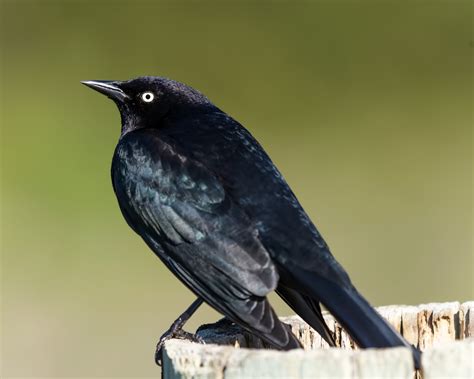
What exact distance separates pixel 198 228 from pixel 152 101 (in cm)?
118

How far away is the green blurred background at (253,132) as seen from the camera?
27.1ft

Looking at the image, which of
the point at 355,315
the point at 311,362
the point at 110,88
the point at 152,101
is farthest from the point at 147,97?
the point at 311,362

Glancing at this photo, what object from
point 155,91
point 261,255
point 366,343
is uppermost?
point 155,91

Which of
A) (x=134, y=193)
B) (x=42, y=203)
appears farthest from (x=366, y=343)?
(x=42, y=203)

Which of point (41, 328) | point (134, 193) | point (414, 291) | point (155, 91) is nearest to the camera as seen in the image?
point (134, 193)

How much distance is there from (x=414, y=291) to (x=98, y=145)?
11.2 ft

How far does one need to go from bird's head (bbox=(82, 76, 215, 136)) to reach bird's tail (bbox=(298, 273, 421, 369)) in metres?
1.42

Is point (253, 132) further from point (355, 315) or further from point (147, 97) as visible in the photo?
point (355, 315)

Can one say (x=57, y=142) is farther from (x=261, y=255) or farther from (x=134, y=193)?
(x=261, y=255)

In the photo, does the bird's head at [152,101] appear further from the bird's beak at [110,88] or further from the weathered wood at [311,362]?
the weathered wood at [311,362]

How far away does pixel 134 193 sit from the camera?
4535 mm

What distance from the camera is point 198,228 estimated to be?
4160 mm

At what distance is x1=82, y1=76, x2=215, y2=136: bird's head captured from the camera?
509 centimetres

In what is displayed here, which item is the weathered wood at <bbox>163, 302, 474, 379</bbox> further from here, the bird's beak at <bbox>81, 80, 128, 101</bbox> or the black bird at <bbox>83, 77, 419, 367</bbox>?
the bird's beak at <bbox>81, 80, 128, 101</bbox>
